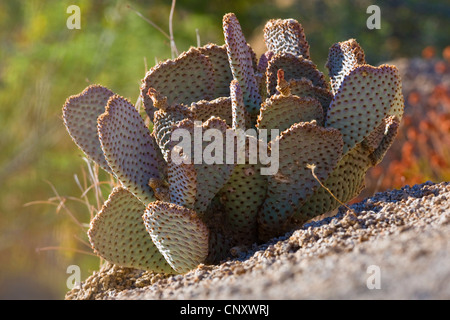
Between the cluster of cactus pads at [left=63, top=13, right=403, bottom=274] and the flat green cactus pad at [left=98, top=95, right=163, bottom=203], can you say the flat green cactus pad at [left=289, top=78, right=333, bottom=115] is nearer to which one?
the cluster of cactus pads at [left=63, top=13, right=403, bottom=274]

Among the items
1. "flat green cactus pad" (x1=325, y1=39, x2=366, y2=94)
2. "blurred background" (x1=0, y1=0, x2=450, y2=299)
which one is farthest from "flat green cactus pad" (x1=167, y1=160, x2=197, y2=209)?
"blurred background" (x1=0, y1=0, x2=450, y2=299)

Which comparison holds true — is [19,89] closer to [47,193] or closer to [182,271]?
[47,193]

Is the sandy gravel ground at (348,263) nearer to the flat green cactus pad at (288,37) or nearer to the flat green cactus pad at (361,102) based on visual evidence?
the flat green cactus pad at (361,102)

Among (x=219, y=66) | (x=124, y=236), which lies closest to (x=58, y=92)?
(x=219, y=66)

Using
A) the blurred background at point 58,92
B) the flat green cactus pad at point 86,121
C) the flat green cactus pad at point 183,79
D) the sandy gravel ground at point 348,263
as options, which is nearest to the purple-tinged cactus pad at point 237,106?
the flat green cactus pad at point 183,79

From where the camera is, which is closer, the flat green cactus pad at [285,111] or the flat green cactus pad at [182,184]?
the flat green cactus pad at [182,184]

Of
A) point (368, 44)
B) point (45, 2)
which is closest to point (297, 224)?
point (45, 2)
